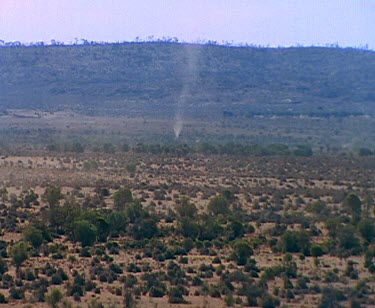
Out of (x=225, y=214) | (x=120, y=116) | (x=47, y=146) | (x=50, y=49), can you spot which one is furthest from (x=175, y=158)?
(x=50, y=49)

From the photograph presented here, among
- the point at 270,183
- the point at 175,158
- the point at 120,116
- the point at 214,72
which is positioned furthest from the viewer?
the point at 214,72

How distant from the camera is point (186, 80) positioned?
15788 cm

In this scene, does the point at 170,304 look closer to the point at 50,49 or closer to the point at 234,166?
the point at 234,166

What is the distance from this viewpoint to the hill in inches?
5497

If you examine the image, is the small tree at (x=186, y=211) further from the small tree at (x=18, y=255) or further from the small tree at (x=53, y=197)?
the small tree at (x=18, y=255)

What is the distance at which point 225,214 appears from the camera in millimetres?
38188

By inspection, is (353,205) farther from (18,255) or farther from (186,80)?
(186,80)

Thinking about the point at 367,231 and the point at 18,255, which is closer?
the point at 18,255

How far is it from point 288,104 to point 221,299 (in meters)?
117

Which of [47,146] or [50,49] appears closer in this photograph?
[47,146]

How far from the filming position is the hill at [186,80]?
140 m

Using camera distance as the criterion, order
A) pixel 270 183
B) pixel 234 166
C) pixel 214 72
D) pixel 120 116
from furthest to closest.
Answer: pixel 214 72, pixel 120 116, pixel 234 166, pixel 270 183

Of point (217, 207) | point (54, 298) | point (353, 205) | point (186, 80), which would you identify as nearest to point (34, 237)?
point (54, 298)

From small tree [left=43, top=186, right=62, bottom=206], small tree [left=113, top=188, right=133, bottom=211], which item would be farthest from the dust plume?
small tree [left=43, top=186, right=62, bottom=206]
